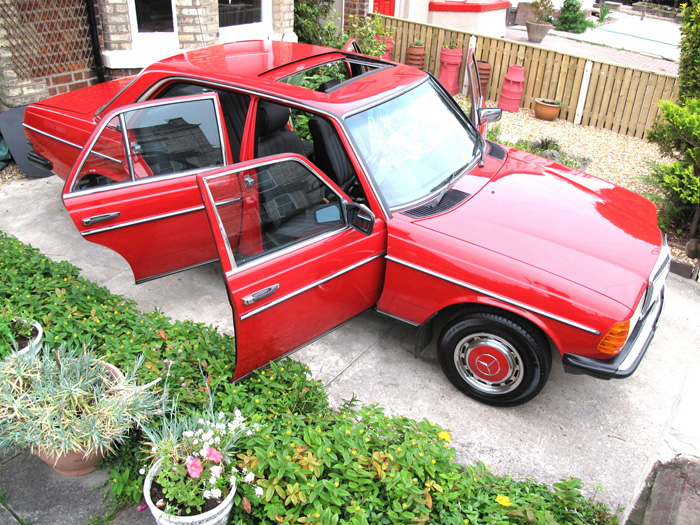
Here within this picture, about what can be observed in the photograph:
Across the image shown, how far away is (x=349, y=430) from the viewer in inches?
115

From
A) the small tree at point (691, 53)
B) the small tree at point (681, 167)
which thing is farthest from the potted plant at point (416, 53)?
the small tree at point (681, 167)

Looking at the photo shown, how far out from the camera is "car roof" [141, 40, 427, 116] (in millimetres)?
3979

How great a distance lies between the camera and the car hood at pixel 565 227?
3.44 meters

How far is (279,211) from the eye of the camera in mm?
3598

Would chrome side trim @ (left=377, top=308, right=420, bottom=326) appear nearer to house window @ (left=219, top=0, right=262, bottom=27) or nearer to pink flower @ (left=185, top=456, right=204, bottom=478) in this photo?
pink flower @ (left=185, top=456, right=204, bottom=478)

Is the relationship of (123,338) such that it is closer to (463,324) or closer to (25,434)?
(25,434)

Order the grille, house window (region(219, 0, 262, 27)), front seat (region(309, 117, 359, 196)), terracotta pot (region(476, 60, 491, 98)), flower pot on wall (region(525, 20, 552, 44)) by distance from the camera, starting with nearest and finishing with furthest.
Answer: the grille
front seat (region(309, 117, 359, 196))
house window (region(219, 0, 262, 27))
terracotta pot (region(476, 60, 491, 98))
flower pot on wall (region(525, 20, 552, 44))

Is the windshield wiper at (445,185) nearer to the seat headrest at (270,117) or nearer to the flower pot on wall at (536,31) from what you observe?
the seat headrest at (270,117)

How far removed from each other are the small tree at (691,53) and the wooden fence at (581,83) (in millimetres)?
2364

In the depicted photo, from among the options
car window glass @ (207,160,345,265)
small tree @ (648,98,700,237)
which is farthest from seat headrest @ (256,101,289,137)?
small tree @ (648,98,700,237)

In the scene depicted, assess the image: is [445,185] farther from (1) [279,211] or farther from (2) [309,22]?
(2) [309,22]

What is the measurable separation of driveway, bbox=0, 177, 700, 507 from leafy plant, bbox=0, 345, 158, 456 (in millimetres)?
1350

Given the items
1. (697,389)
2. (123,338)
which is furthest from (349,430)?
(697,389)

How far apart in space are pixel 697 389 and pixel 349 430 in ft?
8.39
